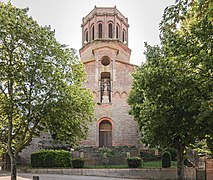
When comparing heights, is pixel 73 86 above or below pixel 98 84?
below

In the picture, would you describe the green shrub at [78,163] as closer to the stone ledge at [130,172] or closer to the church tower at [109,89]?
the stone ledge at [130,172]

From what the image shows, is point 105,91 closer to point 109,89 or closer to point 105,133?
point 109,89

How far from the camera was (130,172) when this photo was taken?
24344mm

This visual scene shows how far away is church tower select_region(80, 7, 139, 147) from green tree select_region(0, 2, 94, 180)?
1950 cm

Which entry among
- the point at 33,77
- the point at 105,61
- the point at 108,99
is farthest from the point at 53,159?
the point at 105,61

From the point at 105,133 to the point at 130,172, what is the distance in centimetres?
1262

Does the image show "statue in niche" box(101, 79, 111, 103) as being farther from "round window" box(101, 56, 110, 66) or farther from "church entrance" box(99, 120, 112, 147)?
"church entrance" box(99, 120, 112, 147)

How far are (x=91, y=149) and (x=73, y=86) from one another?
18.6m

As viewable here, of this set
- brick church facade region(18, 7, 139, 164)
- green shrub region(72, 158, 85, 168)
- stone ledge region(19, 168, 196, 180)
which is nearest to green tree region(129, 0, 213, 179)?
stone ledge region(19, 168, 196, 180)

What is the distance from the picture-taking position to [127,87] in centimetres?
3762

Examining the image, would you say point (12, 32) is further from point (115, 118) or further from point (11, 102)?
point (115, 118)

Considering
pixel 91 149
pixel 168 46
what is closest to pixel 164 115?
pixel 168 46

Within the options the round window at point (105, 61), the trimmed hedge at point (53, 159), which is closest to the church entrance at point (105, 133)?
the round window at point (105, 61)

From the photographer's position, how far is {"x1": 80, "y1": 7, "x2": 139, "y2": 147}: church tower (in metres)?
36.2
